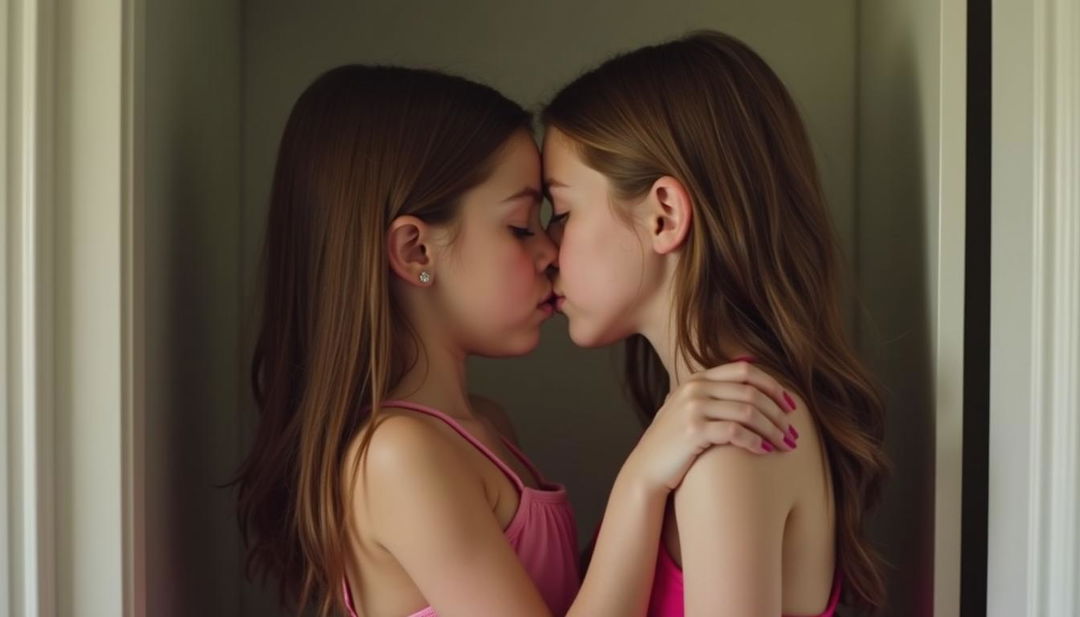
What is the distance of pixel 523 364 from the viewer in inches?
52.1

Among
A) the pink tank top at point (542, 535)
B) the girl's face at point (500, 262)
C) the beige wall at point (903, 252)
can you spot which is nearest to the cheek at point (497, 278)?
the girl's face at point (500, 262)

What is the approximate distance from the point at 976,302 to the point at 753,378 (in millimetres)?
292

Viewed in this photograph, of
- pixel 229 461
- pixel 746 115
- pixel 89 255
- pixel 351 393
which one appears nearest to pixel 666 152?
pixel 746 115

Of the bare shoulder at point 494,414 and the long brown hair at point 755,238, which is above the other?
the long brown hair at point 755,238

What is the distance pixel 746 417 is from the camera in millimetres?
835

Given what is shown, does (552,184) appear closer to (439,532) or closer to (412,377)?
(412,377)

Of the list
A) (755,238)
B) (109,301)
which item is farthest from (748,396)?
(109,301)

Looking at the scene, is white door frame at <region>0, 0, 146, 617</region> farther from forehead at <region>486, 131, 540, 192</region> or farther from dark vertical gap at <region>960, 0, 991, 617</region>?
dark vertical gap at <region>960, 0, 991, 617</region>

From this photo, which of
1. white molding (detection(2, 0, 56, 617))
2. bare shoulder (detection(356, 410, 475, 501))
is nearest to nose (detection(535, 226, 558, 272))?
bare shoulder (detection(356, 410, 475, 501))

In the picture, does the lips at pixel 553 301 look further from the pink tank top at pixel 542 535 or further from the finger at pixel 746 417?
the finger at pixel 746 417

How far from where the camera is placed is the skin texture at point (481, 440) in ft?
2.85

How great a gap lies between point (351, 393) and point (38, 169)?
1.07ft

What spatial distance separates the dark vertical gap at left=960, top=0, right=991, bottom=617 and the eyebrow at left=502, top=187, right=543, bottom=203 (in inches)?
16.1

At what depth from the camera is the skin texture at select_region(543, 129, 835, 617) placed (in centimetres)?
82
